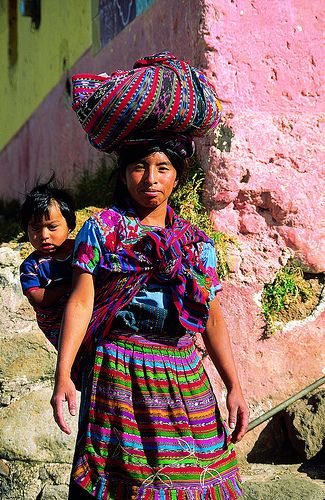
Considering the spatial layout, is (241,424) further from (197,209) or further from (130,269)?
(197,209)

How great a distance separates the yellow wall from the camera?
7.41m

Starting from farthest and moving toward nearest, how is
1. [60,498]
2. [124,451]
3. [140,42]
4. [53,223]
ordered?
[140,42], [60,498], [53,223], [124,451]

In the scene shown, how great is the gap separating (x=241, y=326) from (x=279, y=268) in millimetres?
419

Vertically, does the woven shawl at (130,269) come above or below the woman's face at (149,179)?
below

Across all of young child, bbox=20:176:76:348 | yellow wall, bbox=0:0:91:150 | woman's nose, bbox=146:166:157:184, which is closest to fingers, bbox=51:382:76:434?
young child, bbox=20:176:76:348

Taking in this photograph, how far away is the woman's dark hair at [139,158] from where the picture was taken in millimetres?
2727

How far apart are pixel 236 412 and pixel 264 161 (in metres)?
2.21

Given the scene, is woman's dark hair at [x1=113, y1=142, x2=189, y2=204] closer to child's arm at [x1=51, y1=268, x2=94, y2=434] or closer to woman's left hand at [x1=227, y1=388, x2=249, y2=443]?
child's arm at [x1=51, y1=268, x2=94, y2=434]

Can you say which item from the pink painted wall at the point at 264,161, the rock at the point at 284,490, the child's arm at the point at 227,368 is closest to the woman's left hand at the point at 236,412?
the child's arm at the point at 227,368

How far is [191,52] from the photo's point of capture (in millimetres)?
4863

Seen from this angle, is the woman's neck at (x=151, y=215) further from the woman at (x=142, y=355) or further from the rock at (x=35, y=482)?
the rock at (x=35, y=482)

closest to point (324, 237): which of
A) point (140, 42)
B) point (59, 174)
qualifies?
point (140, 42)

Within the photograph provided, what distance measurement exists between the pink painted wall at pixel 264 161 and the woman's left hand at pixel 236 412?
1.71 m

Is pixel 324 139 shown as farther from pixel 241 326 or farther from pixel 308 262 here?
pixel 241 326
